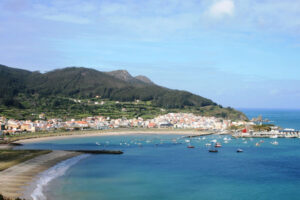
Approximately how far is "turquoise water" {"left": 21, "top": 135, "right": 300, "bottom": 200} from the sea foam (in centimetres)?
68

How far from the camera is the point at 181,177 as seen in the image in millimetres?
35656

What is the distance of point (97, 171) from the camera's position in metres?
38.0

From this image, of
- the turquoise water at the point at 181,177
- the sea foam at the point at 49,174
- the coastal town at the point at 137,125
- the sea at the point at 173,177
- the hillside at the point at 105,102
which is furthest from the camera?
the hillside at the point at 105,102

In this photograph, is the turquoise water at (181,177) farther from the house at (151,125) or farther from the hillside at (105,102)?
the hillside at (105,102)

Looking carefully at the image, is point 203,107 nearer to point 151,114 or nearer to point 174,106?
point 174,106

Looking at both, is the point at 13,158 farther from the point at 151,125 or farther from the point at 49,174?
the point at 151,125

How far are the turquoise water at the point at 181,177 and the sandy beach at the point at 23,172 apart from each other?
8.70ft

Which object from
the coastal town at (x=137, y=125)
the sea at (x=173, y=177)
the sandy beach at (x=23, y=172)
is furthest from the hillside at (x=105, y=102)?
the sea at (x=173, y=177)

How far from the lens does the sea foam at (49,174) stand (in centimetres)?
2644

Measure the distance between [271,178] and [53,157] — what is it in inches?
1149

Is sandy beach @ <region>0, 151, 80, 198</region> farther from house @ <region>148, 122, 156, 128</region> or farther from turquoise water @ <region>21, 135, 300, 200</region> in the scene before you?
house @ <region>148, 122, 156, 128</region>

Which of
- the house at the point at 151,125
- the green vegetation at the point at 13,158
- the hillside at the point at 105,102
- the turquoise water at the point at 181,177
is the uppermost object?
the hillside at the point at 105,102

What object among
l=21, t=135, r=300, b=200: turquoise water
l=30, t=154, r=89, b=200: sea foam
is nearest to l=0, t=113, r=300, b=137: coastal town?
l=21, t=135, r=300, b=200: turquoise water

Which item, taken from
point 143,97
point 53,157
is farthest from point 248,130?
point 143,97
